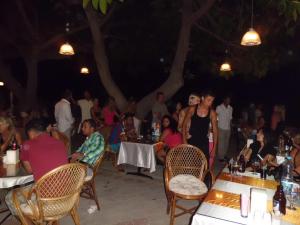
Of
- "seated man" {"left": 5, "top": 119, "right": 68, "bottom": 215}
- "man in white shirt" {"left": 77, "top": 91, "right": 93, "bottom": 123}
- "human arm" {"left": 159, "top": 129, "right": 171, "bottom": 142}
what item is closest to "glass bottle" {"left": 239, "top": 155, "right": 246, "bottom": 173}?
"seated man" {"left": 5, "top": 119, "right": 68, "bottom": 215}

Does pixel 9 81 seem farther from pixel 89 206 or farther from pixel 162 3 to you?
pixel 89 206

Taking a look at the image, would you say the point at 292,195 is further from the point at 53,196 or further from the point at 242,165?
the point at 53,196

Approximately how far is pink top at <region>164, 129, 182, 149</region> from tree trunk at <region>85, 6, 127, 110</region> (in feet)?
9.07

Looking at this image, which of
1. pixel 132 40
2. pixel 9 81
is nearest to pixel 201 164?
pixel 132 40

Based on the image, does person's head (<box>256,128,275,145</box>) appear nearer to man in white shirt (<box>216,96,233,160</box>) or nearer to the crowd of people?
the crowd of people

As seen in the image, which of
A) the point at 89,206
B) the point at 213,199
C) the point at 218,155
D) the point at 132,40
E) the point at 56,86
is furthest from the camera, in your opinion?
the point at 56,86

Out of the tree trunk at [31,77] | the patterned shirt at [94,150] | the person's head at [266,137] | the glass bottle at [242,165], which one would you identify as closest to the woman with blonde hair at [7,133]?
the patterned shirt at [94,150]

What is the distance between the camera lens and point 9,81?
34.5 feet

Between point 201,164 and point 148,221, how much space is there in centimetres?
99

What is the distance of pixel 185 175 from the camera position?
3.95 meters

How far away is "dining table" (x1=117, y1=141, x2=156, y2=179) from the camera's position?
5.67 m

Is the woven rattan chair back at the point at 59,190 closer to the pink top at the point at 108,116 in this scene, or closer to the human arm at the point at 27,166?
the human arm at the point at 27,166

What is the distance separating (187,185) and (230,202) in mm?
1215

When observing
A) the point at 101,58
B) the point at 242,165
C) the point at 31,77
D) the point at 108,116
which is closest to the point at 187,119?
the point at 242,165
